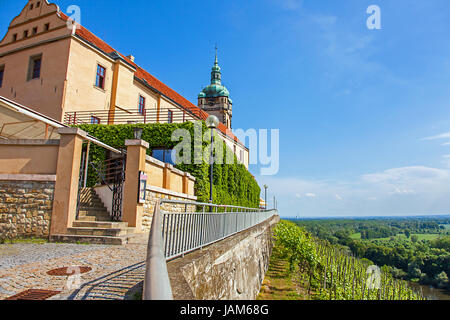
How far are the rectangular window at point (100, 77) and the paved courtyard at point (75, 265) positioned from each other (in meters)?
15.9

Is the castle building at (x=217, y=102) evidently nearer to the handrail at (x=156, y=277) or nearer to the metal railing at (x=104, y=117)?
the metal railing at (x=104, y=117)

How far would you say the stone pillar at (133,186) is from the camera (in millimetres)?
10164

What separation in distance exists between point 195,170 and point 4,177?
29.2 ft

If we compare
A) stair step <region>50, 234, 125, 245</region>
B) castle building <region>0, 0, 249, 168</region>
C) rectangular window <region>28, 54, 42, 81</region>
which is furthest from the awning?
rectangular window <region>28, 54, 42, 81</region>

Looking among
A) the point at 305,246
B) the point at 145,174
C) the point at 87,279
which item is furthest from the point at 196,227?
the point at 305,246

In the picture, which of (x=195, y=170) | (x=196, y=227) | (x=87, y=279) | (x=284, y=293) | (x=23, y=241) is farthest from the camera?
(x=195, y=170)

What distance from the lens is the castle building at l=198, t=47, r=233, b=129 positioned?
64.6 meters

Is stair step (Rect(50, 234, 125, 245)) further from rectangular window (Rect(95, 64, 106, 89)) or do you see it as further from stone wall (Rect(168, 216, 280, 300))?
rectangular window (Rect(95, 64, 106, 89))

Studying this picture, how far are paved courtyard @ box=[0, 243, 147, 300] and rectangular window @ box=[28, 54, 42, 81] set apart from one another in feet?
54.4

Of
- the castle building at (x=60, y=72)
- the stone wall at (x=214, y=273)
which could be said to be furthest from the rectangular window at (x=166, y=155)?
the stone wall at (x=214, y=273)
